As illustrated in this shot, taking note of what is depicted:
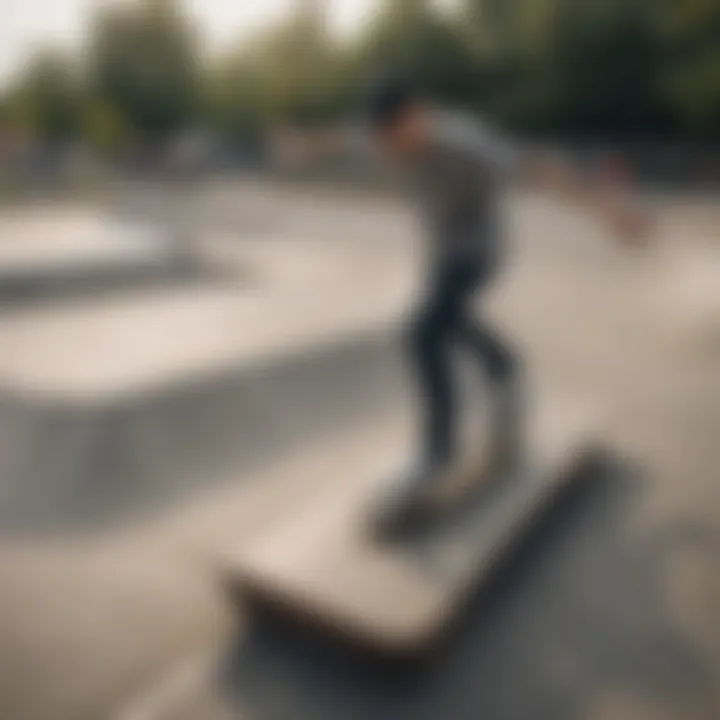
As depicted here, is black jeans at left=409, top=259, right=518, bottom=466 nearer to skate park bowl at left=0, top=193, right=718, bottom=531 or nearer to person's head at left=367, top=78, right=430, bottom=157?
person's head at left=367, top=78, right=430, bottom=157

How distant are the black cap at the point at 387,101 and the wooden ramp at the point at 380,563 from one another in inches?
52.9

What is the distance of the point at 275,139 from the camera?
1200 inches

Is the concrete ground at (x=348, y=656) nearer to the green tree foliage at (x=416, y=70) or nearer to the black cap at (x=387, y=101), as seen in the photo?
the black cap at (x=387, y=101)

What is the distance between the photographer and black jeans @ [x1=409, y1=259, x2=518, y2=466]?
2.65 metres

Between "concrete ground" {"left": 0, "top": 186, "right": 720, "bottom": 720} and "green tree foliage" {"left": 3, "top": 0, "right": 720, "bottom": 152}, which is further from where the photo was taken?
"green tree foliage" {"left": 3, "top": 0, "right": 720, "bottom": 152}

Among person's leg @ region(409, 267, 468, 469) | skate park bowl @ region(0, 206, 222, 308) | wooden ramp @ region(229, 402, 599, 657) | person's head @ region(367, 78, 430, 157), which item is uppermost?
person's head @ region(367, 78, 430, 157)

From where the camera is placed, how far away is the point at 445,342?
9.02ft

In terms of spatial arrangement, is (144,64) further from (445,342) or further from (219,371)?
(445,342)

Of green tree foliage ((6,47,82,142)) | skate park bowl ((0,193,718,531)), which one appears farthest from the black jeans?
green tree foliage ((6,47,82,142))

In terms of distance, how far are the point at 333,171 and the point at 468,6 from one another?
716 cm

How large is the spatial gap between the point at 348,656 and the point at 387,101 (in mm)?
1726

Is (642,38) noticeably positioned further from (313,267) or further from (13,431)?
(13,431)

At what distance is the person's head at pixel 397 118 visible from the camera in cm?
239

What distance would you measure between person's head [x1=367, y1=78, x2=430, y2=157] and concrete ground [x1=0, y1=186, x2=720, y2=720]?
4.98ft
